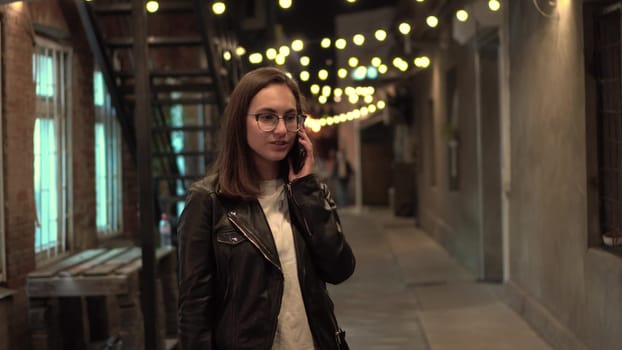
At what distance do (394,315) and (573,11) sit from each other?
3908 millimetres

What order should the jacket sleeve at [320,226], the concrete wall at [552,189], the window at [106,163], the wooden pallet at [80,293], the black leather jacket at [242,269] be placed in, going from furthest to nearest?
the window at [106,163] < the wooden pallet at [80,293] < the concrete wall at [552,189] < the jacket sleeve at [320,226] < the black leather jacket at [242,269]

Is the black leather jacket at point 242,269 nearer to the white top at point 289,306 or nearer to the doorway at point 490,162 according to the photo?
the white top at point 289,306

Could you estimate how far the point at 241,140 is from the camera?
269cm

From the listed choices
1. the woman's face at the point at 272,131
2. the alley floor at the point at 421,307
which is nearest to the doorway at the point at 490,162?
the alley floor at the point at 421,307

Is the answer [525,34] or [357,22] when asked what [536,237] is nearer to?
[525,34]

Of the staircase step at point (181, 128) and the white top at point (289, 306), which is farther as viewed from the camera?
the staircase step at point (181, 128)

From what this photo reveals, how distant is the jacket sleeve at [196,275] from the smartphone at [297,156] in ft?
1.08

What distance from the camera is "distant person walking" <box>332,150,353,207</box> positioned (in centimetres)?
2720

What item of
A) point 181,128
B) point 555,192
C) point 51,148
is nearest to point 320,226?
point 555,192

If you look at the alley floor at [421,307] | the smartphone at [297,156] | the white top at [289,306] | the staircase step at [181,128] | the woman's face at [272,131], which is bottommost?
the alley floor at [421,307]

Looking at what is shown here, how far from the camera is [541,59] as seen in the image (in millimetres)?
6676

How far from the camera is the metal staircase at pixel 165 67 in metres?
7.48

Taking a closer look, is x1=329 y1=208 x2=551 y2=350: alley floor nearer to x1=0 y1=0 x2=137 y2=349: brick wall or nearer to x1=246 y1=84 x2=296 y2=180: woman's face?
x1=0 y1=0 x2=137 y2=349: brick wall

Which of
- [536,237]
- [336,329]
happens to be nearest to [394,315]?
[536,237]
